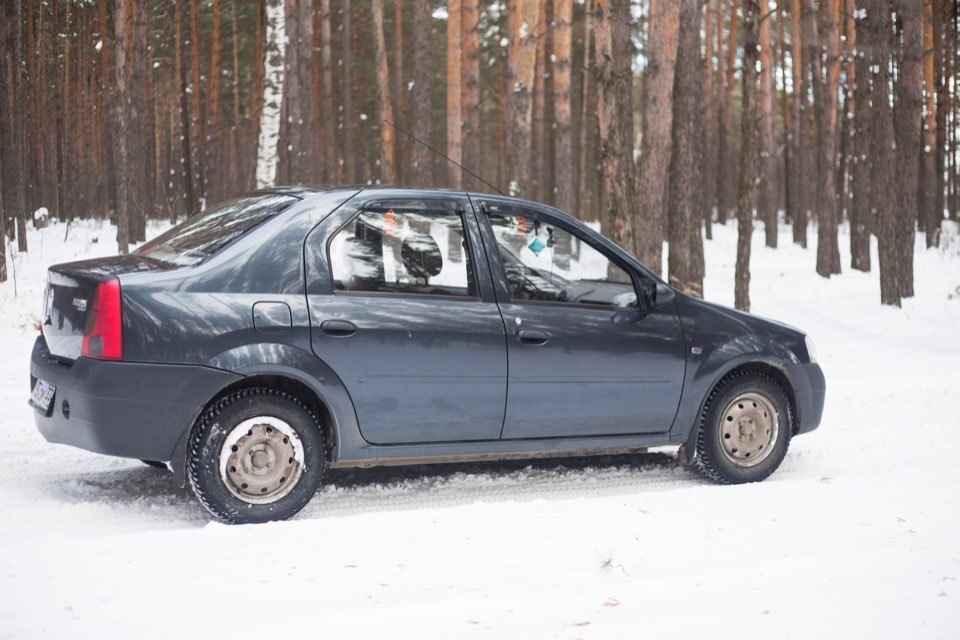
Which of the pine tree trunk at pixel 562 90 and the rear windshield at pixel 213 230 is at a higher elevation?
the pine tree trunk at pixel 562 90

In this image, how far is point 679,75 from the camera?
17.1 metres

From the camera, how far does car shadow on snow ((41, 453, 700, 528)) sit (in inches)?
225

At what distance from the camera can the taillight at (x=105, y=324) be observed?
5.00 meters

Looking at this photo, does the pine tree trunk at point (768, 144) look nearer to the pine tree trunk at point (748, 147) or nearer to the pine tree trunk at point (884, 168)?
the pine tree trunk at point (884, 168)

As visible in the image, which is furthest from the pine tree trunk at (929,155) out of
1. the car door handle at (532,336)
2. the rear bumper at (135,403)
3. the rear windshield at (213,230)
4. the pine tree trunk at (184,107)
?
the rear bumper at (135,403)

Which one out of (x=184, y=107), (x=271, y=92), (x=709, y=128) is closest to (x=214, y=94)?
(x=184, y=107)

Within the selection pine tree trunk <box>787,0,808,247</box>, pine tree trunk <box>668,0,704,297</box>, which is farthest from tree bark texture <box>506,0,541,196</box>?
pine tree trunk <box>787,0,808,247</box>

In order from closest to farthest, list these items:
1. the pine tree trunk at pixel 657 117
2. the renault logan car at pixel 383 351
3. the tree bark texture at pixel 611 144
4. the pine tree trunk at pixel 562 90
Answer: the renault logan car at pixel 383 351 < the tree bark texture at pixel 611 144 < the pine tree trunk at pixel 657 117 < the pine tree trunk at pixel 562 90

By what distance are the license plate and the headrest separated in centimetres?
195

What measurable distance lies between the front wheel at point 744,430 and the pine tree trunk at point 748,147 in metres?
8.35

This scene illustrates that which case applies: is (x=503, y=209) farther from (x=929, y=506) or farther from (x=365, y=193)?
(x=929, y=506)

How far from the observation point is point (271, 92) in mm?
18031

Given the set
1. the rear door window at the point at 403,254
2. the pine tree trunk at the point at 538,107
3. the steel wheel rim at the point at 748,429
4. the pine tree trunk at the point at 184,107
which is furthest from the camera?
the pine tree trunk at the point at 538,107

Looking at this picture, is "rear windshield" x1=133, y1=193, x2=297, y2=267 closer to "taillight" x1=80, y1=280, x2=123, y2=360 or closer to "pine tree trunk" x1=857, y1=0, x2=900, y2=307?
"taillight" x1=80, y1=280, x2=123, y2=360
